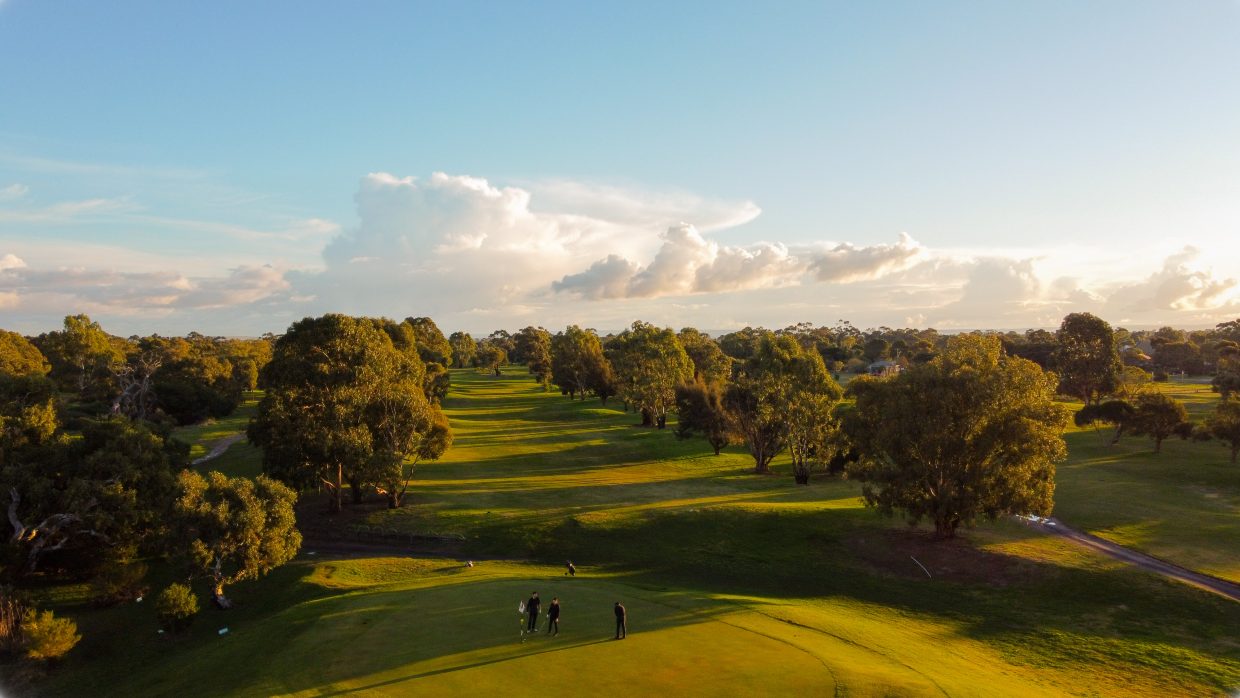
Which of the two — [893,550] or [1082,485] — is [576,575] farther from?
[1082,485]

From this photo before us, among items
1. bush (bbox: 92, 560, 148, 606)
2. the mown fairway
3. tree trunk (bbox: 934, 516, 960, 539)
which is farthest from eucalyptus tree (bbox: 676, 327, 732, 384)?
bush (bbox: 92, 560, 148, 606)

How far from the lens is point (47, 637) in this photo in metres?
30.9

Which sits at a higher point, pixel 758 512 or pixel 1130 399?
pixel 1130 399

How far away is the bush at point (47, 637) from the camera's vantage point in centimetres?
3077

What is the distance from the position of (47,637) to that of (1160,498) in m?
77.1

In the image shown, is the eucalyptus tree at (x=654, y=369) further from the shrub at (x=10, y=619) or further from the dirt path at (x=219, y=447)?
the shrub at (x=10, y=619)

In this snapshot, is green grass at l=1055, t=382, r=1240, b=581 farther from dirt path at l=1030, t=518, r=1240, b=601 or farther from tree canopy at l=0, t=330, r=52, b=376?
tree canopy at l=0, t=330, r=52, b=376

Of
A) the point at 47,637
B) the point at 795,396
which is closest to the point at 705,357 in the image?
the point at 795,396

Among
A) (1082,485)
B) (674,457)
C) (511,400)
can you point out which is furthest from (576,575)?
(511,400)

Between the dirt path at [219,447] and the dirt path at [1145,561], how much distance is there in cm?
8213

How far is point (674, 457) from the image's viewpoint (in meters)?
82.0

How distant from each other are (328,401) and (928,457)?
1821 inches

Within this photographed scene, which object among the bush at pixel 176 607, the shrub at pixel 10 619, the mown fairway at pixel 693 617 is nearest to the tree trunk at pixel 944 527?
the mown fairway at pixel 693 617

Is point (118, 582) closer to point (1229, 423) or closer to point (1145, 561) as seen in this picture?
point (1145, 561)
